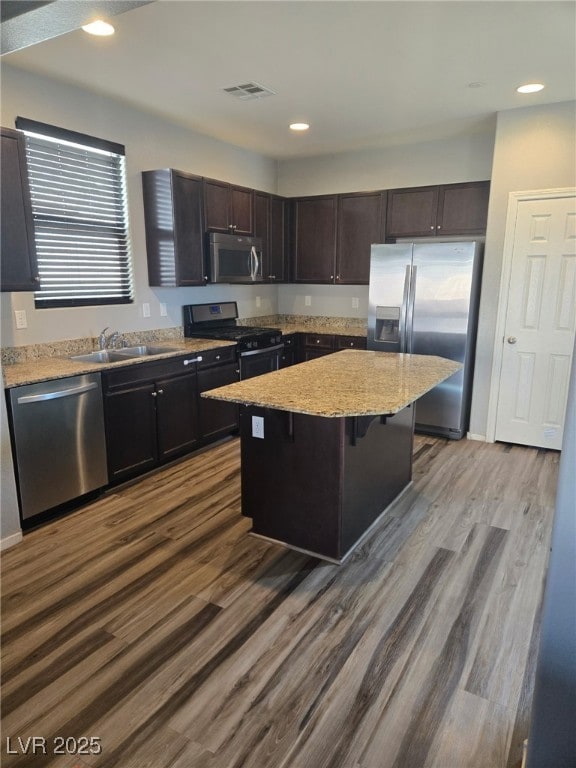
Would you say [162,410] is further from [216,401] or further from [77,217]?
[77,217]

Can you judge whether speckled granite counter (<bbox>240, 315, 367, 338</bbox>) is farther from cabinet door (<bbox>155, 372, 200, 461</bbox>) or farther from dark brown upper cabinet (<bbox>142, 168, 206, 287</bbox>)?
cabinet door (<bbox>155, 372, 200, 461</bbox>)

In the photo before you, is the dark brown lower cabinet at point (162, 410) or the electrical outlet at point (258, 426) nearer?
the electrical outlet at point (258, 426)

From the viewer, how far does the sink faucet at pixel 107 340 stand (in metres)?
3.74

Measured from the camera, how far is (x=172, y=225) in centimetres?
396

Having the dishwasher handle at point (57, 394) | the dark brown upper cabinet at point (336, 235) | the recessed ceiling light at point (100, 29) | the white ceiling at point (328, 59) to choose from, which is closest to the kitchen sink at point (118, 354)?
the dishwasher handle at point (57, 394)

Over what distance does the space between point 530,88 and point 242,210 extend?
2.58m

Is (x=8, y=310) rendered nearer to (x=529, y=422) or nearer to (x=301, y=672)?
(x=301, y=672)

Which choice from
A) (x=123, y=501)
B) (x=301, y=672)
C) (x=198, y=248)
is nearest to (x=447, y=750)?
(x=301, y=672)

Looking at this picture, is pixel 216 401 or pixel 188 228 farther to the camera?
pixel 216 401

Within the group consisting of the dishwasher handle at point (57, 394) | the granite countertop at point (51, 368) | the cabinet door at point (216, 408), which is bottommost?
the cabinet door at point (216, 408)

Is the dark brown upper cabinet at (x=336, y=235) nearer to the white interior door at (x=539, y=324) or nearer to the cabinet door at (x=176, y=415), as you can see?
the white interior door at (x=539, y=324)

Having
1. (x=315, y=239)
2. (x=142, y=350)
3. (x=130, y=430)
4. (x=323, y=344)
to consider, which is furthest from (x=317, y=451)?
(x=315, y=239)

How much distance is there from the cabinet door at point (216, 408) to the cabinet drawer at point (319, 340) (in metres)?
1.20

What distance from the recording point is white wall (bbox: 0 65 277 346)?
3139 millimetres
